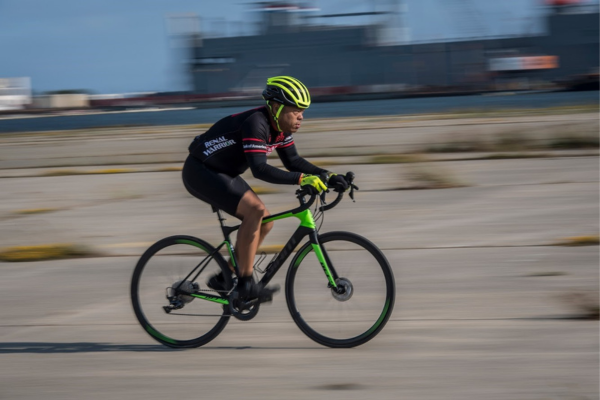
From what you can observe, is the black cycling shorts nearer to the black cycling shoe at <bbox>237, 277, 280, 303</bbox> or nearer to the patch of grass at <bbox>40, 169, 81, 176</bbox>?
the black cycling shoe at <bbox>237, 277, 280, 303</bbox>

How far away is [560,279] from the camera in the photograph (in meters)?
6.77

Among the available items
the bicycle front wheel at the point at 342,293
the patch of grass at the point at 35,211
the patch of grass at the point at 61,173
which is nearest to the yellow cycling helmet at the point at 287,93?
the bicycle front wheel at the point at 342,293

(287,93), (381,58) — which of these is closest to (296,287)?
(287,93)

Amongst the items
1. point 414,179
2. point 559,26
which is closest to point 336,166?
point 414,179

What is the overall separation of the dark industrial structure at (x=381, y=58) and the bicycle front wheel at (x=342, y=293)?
10684 cm

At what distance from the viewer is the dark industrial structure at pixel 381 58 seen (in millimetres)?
110438

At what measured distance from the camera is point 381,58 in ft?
396

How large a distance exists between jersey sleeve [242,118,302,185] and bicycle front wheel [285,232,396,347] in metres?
0.48

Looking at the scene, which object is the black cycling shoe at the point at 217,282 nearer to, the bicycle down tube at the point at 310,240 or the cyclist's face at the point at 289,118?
the bicycle down tube at the point at 310,240

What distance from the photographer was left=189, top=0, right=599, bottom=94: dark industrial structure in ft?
362

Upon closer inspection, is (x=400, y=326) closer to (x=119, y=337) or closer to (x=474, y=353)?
(x=474, y=353)

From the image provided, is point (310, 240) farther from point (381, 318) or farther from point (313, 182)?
point (381, 318)

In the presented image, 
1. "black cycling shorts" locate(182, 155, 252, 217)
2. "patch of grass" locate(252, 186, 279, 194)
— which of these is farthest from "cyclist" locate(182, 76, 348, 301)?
"patch of grass" locate(252, 186, 279, 194)

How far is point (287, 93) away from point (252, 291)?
1.24m
